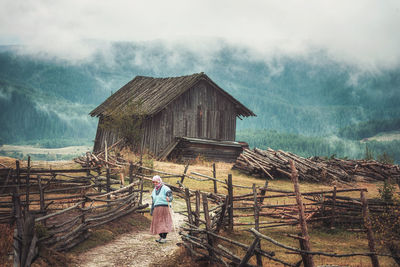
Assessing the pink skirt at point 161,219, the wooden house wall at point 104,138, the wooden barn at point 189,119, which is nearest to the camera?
the pink skirt at point 161,219

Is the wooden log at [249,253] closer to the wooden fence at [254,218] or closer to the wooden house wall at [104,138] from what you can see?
the wooden fence at [254,218]

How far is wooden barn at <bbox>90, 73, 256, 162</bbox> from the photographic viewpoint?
29828 millimetres

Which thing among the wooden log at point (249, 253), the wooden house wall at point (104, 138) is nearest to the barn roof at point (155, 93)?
the wooden house wall at point (104, 138)

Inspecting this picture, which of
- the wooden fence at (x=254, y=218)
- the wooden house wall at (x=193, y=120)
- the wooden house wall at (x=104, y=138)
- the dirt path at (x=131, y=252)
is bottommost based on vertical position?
the dirt path at (x=131, y=252)

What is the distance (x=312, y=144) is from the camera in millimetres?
112312

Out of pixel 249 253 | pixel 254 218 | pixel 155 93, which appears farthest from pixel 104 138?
pixel 249 253

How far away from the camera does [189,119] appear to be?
102ft

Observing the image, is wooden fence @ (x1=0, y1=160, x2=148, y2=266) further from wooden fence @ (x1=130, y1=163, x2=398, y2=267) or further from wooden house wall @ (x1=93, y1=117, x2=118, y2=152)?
wooden house wall @ (x1=93, y1=117, x2=118, y2=152)

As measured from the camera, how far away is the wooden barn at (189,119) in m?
29.8

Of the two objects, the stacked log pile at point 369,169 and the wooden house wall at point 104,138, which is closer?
the stacked log pile at point 369,169

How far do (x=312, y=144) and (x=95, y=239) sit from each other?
10661 centimetres

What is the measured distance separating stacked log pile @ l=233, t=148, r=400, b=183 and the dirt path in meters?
13.9

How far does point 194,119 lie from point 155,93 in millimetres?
4026

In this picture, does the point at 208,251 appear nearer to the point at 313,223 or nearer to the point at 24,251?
the point at 24,251
